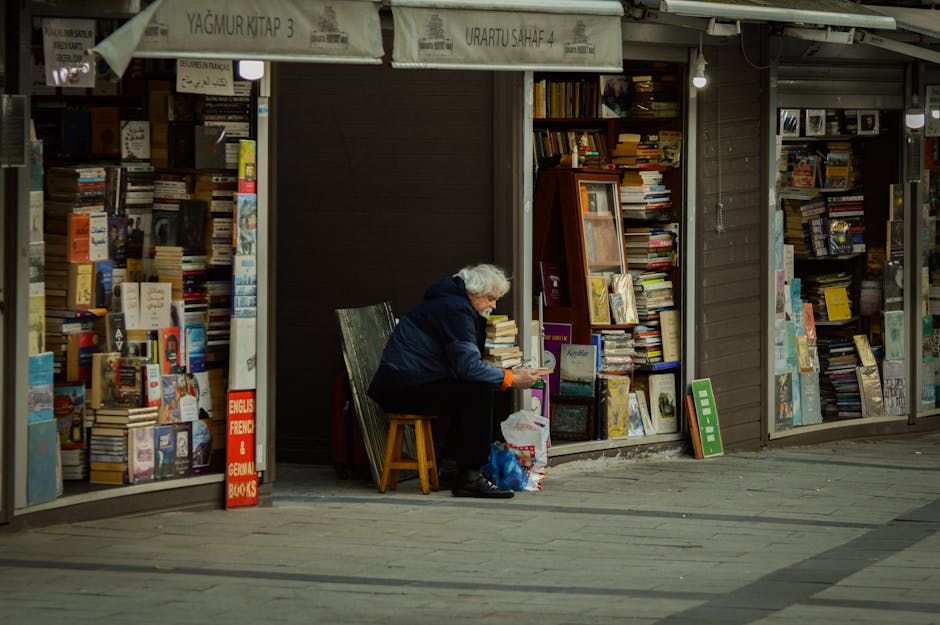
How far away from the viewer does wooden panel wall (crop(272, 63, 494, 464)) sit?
10.4 meters

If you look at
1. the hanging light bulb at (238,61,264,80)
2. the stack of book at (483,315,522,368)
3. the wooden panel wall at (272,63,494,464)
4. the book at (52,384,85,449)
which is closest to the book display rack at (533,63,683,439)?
the wooden panel wall at (272,63,494,464)

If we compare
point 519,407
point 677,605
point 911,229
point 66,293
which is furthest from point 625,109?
point 677,605

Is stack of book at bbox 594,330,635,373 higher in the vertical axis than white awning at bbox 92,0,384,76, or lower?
lower

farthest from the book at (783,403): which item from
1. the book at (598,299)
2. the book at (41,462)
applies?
the book at (41,462)

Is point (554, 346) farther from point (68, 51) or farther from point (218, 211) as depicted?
point (68, 51)

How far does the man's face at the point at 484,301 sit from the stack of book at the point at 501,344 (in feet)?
1.11

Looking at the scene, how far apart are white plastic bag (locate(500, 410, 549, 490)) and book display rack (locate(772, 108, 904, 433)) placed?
2862 mm

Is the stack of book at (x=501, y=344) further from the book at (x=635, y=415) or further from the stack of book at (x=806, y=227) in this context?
the stack of book at (x=806, y=227)

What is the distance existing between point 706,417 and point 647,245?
48.0 inches

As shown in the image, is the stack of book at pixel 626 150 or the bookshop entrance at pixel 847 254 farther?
the bookshop entrance at pixel 847 254

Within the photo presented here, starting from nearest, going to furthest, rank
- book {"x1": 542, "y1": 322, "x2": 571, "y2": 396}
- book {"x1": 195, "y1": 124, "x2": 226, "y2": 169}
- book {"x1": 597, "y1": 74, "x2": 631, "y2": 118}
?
book {"x1": 195, "y1": 124, "x2": 226, "y2": 169} → book {"x1": 597, "y1": 74, "x2": 631, "y2": 118} → book {"x1": 542, "y1": 322, "x2": 571, "y2": 396}

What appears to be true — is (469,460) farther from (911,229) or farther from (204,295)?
(911,229)

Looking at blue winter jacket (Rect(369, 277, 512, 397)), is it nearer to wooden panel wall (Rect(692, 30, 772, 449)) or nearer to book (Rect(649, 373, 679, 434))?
book (Rect(649, 373, 679, 434))

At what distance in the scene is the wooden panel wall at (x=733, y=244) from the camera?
1125 cm
